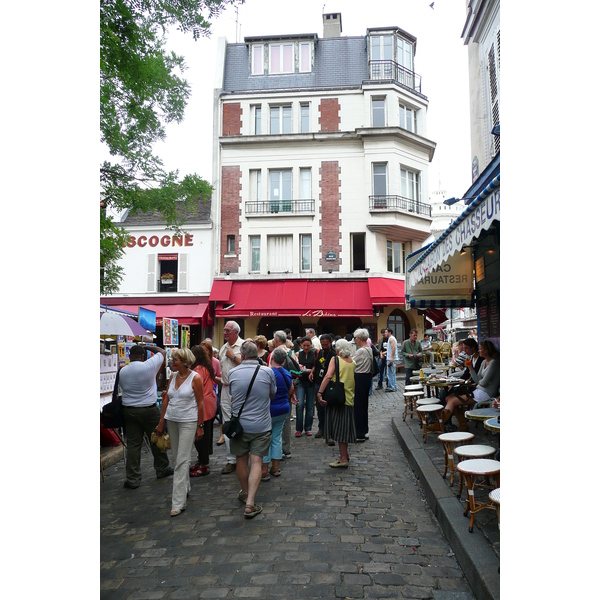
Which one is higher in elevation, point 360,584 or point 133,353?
point 133,353

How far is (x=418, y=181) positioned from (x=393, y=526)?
21.1 metres

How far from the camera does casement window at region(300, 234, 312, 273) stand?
22.3m

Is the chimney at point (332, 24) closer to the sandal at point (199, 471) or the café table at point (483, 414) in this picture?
the café table at point (483, 414)

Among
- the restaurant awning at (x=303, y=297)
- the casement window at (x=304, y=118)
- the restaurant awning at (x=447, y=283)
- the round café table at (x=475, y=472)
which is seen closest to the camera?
the round café table at (x=475, y=472)

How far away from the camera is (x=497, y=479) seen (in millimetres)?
4148

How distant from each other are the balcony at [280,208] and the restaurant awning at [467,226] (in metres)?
14.4

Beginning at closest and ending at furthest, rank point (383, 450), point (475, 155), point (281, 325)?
point (383, 450)
point (475, 155)
point (281, 325)

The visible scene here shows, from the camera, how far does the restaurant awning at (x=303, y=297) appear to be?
2061cm

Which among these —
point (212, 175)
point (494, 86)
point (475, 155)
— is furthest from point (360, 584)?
point (212, 175)

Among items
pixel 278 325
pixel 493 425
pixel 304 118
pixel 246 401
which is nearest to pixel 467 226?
pixel 493 425

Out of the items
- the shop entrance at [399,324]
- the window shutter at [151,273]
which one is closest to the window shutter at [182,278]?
the window shutter at [151,273]

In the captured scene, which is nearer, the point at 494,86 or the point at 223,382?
the point at 223,382

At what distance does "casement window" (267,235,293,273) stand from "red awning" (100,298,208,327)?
12.3 ft

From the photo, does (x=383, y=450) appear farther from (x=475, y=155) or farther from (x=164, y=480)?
(x=475, y=155)
